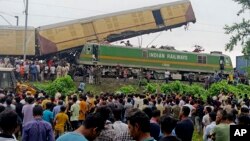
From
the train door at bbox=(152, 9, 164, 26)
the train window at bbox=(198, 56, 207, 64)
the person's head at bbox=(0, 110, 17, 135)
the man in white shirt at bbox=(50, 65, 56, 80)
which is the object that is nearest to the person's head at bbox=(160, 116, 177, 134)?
the person's head at bbox=(0, 110, 17, 135)

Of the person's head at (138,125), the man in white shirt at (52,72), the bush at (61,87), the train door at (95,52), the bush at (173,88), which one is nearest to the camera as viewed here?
the person's head at (138,125)

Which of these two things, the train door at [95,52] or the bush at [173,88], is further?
the train door at [95,52]

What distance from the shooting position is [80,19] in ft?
124

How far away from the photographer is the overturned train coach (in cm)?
3644

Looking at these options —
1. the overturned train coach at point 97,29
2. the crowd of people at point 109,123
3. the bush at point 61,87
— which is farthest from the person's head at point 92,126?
the overturned train coach at point 97,29

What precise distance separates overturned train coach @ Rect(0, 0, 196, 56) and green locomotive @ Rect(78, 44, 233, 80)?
0.87 m

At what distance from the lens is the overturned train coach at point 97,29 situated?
36438mm

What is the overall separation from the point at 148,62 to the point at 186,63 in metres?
3.45

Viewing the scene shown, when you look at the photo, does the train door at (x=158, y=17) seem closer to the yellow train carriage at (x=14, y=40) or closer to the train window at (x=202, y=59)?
the train window at (x=202, y=59)

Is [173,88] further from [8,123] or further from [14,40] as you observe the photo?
[8,123]

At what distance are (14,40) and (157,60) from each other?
11.2 metres

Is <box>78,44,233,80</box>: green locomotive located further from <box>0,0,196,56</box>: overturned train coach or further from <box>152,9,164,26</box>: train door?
<box>152,9,164,26</box>: train door

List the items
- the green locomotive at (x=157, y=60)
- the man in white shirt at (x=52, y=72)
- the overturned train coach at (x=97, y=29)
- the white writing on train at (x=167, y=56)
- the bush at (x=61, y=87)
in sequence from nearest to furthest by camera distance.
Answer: the bush at (x=61, y=87), the man in white shirt at (x=52, y=72), the overturned train coach at (x=97, y=29), the green locomotive at (x=157, y=60), the white writing on train at (x=167, y=56)

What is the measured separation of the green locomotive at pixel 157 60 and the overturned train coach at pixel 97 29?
2.87 ft
